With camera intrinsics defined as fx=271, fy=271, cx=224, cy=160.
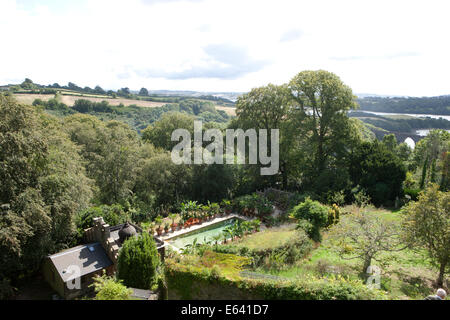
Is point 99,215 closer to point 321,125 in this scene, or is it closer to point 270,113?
point 270,113

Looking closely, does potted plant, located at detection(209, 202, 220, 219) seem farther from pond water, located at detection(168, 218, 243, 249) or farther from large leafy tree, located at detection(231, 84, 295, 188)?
large leafy tree, located at detection(231, 84, 295, 188)

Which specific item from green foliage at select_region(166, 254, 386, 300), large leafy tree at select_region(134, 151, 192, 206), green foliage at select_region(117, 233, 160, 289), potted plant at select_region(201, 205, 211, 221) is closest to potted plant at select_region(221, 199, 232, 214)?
potted plant at select_region(201, 205, 211, 221)

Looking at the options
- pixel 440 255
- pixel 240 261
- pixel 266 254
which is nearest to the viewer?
pixel 440 255

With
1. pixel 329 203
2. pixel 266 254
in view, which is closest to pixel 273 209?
pixel 329 203

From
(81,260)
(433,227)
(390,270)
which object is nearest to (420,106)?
(390,270)

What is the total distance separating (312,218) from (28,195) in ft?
49.3

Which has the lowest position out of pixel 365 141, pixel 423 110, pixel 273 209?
pixel 273 209

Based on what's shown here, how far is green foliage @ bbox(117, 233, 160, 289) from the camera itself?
10961mm

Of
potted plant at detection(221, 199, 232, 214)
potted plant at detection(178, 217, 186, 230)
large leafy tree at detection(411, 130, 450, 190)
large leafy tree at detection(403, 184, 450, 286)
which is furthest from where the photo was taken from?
large leafy tree at detection(411, 130, 450, 190)

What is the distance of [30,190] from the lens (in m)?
12.7

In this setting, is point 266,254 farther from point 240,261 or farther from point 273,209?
point 273,209

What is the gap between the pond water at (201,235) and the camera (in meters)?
16.8

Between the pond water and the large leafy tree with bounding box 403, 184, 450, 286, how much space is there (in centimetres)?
958

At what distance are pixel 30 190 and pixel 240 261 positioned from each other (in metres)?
10.2
